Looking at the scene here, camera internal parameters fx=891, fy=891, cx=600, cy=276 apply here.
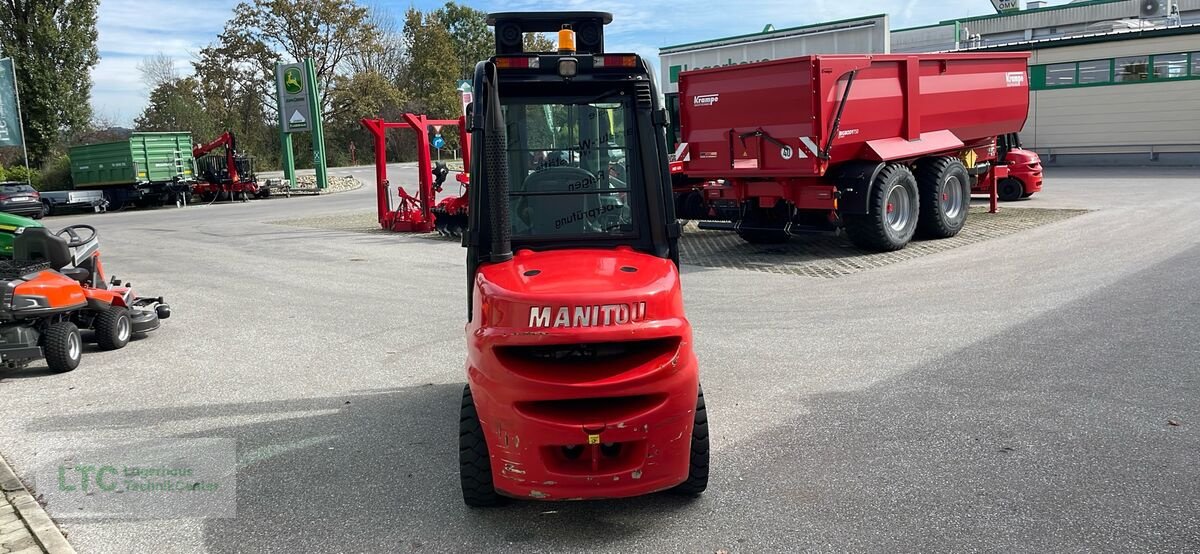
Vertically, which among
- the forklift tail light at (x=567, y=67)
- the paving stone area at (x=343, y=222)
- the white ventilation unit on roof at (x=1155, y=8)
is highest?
the white ventilation unit on roof at (x=1155, y=8)

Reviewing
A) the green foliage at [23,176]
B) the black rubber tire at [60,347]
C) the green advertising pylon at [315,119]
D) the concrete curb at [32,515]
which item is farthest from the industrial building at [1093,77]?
the green foliage at [23,176]

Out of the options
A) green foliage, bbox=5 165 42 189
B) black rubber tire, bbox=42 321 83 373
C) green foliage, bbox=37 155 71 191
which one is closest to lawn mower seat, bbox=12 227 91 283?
black rubber tire, bbox=42 321 83 373

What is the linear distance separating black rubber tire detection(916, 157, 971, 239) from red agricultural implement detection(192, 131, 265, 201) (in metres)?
27.4

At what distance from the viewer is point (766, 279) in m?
11.1

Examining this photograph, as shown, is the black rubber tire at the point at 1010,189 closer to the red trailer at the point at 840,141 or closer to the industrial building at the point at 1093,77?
the red trailer at the point at 840,141

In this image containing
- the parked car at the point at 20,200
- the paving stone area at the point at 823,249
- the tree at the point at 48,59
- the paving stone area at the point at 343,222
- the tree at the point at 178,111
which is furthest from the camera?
the tree at the point at 178,111

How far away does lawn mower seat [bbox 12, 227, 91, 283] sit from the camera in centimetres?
764

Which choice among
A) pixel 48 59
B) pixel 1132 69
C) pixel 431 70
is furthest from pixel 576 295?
pixel 431 70

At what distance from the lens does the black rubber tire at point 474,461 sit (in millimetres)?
4090

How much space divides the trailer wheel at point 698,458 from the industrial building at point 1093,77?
21.1 m

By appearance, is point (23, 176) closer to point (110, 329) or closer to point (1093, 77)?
point (110, 329)

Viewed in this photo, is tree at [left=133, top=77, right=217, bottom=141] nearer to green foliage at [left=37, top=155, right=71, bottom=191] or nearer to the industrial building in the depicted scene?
green foliage at [left=37, top=155, right=71, bottom=191]

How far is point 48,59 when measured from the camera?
40375 millimetres

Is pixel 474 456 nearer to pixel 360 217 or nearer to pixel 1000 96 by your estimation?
pixel 1000 96
